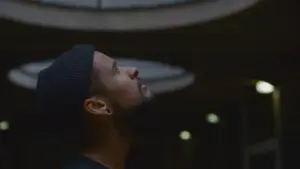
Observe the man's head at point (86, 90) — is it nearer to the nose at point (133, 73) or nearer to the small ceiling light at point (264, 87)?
the nose at point (133, 73)

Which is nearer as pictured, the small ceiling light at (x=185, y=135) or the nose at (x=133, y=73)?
the nose at (x=133, y=73)

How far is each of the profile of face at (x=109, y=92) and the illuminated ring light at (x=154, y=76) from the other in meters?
12.3

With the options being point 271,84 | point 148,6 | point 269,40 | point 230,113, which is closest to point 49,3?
point 148,6

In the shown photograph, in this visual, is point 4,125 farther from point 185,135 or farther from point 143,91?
point 143,91

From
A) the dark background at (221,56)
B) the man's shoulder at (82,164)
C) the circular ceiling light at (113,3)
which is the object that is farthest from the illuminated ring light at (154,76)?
the man's shoulder at (82,164)

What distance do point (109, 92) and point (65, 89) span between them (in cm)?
12

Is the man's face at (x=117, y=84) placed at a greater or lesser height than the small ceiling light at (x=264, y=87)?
greater

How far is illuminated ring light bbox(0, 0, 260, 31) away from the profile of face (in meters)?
7.85

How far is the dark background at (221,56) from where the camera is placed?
10461mm

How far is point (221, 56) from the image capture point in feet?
39.7

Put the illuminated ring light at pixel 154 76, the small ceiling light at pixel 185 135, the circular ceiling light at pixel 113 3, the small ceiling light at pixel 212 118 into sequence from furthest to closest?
the small ceiling light at pixel 185 135
the small ceiling light at pixel 212 118
the illuminated ring light at pixel 154 76
the circular ceiling light at pixel 113 3

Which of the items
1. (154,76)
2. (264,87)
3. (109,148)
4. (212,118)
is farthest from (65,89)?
(212,118)

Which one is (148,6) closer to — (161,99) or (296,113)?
(296,113)

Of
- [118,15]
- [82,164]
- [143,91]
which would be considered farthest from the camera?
[118,15]
